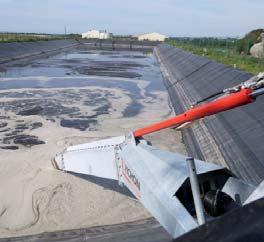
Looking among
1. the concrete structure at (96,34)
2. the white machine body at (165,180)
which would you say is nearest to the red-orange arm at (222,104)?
the white machine body at (165,180)

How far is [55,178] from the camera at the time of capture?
791 cm

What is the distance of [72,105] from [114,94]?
11.6ft

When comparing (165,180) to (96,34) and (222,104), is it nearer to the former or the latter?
(222,104)

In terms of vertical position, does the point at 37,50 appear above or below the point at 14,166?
below

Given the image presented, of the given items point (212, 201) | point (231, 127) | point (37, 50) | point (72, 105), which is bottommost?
point (37, 50)

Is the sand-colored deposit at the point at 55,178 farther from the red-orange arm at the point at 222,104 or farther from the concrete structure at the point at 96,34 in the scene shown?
the concrete structure at the point at 96,34

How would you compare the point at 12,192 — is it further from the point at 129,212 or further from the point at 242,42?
the point at 242,42

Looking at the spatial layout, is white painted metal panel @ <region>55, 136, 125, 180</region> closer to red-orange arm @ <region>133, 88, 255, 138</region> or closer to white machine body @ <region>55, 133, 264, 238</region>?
white machine body @ <region>55, 133, 264, 238</region>

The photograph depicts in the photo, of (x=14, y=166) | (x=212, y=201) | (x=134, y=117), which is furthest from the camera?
(x=134, y=117)

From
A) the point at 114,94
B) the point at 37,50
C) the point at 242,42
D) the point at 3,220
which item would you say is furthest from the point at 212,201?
the point at 37,50

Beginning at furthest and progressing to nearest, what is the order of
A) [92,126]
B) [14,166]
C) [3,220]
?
1. [92,126]
2. [14,166]
3. [3,220]

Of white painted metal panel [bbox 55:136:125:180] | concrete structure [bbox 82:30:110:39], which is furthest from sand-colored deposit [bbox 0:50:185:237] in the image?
concrete structure [bbox 82:30:110:39]

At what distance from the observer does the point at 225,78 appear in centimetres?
1658

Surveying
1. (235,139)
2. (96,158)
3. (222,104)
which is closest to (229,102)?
(222,104)
